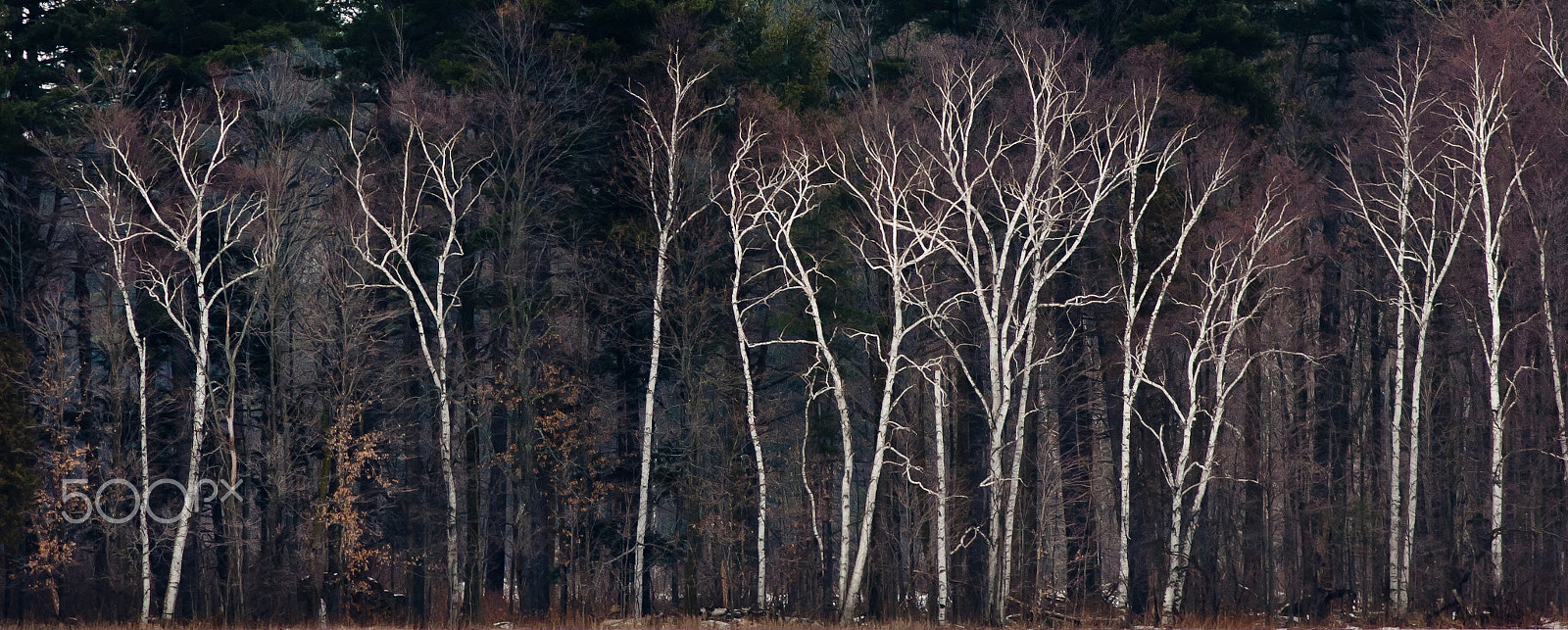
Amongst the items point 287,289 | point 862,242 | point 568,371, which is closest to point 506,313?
point 568,371

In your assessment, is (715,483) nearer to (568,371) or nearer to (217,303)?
(568,371)

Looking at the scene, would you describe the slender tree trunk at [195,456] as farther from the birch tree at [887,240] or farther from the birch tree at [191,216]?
the birch tree at [887,240]

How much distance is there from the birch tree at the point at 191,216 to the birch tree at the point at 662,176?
8.26 metres

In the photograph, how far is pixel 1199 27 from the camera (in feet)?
103

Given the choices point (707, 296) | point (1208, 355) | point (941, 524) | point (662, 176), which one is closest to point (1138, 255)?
point (1208, 355)

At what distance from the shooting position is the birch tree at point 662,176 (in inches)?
1110

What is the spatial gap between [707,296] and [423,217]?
6.71 meters

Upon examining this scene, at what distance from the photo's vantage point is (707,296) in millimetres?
29516

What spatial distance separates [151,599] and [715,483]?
1317 centimetres

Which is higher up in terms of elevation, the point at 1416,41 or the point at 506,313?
the point at 1416,41

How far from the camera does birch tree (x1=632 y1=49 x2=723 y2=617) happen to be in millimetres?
28188

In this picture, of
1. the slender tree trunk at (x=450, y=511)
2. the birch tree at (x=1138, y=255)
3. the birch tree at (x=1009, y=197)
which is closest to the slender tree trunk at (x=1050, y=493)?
the birch tree at (x=1009, y=197)

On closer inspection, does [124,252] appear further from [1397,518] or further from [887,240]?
[1397,518]

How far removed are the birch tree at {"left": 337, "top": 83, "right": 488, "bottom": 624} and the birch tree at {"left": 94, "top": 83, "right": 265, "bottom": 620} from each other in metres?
2.44
